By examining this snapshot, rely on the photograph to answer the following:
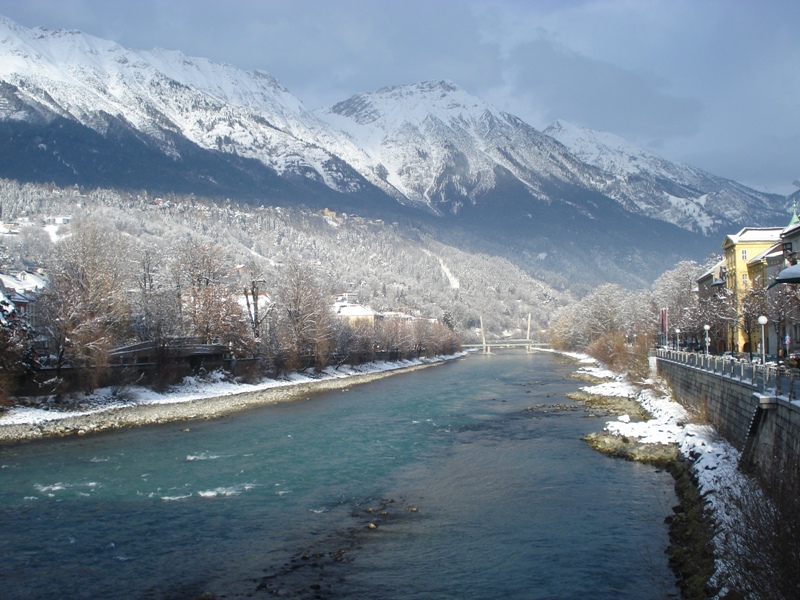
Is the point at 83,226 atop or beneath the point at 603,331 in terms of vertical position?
atop

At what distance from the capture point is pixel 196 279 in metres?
68.2

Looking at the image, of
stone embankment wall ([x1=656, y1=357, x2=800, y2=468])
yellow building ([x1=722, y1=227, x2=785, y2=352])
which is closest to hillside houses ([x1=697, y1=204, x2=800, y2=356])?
yellow building ([x1=722, y1=227, x2=785, y2=352])

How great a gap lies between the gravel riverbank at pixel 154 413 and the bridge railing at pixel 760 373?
3172 cm

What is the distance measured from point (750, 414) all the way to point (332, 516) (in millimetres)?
15562

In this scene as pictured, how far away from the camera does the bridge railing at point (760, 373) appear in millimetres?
22344

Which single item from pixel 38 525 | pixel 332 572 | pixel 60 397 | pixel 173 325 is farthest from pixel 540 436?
pixel 173 325

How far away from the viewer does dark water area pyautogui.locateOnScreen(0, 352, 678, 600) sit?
628 inches

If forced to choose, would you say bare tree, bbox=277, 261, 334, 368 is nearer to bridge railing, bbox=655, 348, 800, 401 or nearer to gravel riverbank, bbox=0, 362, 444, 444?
gravel riverbank, bbox=0, 362, 444, 444

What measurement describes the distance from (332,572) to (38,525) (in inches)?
406

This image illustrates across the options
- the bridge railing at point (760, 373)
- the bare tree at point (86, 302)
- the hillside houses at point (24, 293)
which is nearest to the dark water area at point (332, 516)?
the bridge railing at point (760, 373)

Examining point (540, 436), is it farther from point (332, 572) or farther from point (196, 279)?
point (196, 279)

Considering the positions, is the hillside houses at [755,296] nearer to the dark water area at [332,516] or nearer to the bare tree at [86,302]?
the dark water area at [332,516]

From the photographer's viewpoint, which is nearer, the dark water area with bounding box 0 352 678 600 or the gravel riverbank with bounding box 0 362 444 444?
the dark water area with bounding box 0 352 678 600

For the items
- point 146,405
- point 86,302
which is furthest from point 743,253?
point 86,302
